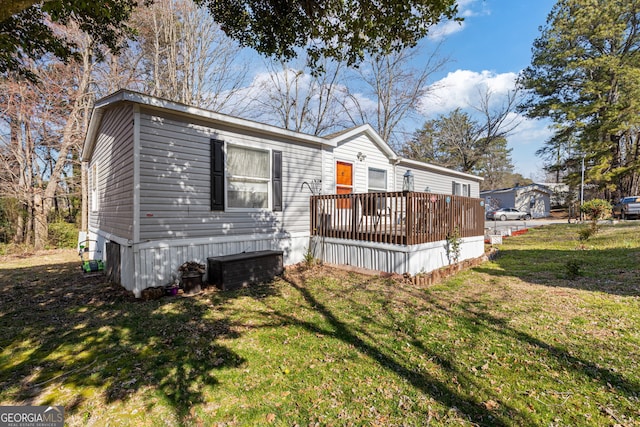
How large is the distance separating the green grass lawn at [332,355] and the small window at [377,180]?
4.88 m

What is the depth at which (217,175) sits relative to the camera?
593cm

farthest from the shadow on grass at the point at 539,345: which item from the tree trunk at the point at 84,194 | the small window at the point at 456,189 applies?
the tree trunk at the point at 84,194

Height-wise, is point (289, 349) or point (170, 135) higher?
point (170, 135)

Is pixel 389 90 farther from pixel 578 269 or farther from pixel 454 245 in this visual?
pixel 578 269

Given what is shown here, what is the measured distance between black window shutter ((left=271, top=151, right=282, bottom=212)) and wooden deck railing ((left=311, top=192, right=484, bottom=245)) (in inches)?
43.6

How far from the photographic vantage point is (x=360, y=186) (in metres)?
9.27

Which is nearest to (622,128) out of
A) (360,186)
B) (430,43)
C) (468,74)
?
(468,74)

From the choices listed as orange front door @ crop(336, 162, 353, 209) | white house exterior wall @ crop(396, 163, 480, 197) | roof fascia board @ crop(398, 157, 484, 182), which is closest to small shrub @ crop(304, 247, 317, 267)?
orange front door @ crop(336, 162, 353, 209)

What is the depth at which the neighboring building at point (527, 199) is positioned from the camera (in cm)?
3078

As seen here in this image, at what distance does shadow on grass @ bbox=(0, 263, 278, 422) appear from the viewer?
2445mm

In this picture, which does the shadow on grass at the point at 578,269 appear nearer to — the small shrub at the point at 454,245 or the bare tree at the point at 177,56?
the small shrub at the point at 454,245

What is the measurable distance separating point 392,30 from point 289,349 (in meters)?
5.47

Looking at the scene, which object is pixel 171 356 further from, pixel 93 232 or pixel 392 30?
pixel 93 232

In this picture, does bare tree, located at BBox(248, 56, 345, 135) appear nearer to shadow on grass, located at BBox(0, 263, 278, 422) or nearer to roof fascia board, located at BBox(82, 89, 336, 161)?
roof fascia board, located at BBox(82, 89, 336, 161)
